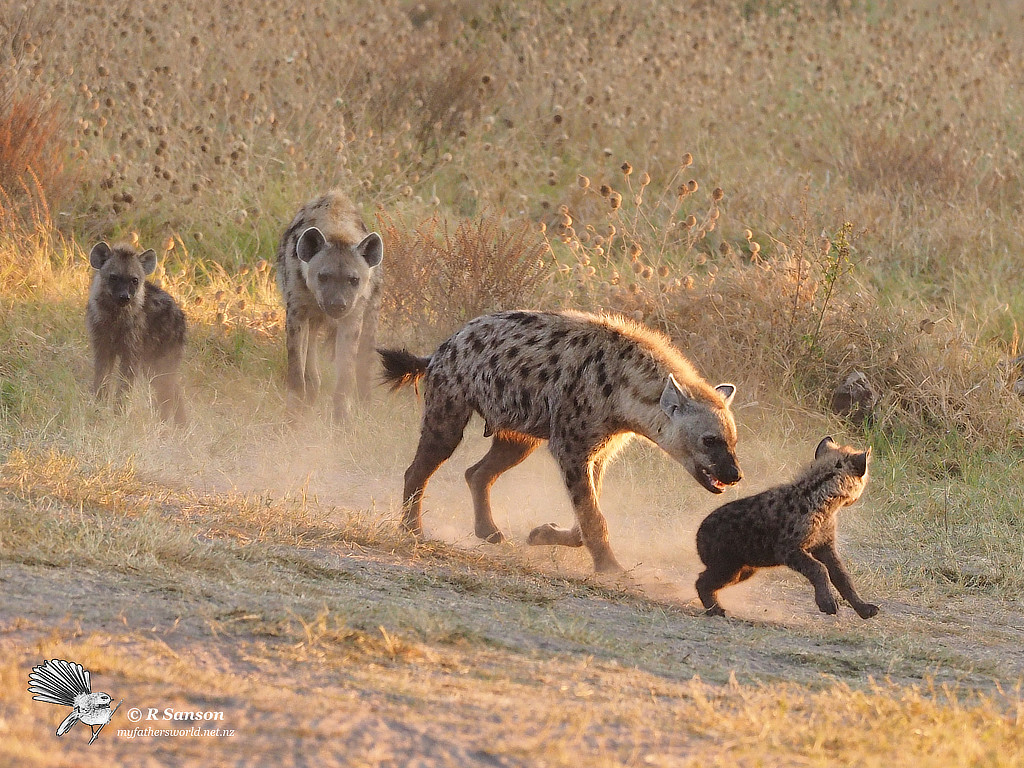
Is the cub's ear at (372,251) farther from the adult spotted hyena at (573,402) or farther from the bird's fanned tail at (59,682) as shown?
the bird's fanned tail at (59,682)

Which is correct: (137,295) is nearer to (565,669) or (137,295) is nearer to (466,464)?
(466,464)

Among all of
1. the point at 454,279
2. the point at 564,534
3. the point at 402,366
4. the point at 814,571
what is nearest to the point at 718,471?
the point at 814,571

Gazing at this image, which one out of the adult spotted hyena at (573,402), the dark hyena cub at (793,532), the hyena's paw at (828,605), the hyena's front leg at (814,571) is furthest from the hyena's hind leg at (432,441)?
the hyena's paw at (828,605)

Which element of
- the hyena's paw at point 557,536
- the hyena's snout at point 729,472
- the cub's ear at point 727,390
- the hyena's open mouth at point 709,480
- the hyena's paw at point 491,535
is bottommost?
the hyena's paw at point 491,535

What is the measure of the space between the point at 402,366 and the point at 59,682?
8.38 feet

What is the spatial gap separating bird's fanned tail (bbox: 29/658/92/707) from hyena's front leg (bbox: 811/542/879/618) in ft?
8.02

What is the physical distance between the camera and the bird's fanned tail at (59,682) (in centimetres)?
251

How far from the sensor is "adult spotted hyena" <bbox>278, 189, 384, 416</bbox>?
6.28m

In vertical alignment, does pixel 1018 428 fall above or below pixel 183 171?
below

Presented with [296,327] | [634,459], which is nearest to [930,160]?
[634,459]

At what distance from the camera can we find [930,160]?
912 cm

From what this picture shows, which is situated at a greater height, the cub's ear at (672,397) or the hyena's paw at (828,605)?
the cub's ear at (672,397)

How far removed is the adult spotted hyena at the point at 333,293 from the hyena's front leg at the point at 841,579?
2748 millimetres

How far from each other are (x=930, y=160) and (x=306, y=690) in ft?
24.7
